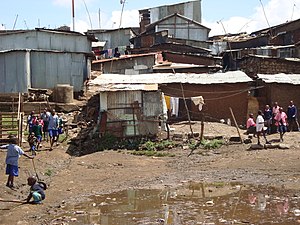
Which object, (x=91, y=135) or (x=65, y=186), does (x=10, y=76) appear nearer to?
(x=91, y=135)

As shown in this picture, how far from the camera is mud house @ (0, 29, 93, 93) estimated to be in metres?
26.0

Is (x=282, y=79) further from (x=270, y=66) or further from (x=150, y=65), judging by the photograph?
(x=150, y=65)

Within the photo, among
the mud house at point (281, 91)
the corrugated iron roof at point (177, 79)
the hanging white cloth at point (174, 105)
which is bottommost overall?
the hanging white cloth at point (174, 105)

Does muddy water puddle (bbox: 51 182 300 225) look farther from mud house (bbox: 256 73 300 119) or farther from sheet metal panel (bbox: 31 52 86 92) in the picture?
sheet metal panel (bbox: 31 52 86 92)

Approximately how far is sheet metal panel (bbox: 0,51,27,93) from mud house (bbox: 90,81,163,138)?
21.7ft

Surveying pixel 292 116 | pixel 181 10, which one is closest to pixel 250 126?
pixel 292 116

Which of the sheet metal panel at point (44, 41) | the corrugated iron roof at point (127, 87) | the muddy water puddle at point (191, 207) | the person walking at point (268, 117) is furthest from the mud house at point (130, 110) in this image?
the sheet metal panel at point (44, 41)

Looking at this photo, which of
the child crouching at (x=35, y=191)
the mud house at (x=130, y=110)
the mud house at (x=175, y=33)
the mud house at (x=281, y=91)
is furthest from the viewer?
the mud house at (x=175, y=33)

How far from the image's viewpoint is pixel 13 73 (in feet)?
85.4

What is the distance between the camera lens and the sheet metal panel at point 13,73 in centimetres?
2594

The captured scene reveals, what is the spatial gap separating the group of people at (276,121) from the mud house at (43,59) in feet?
37.1

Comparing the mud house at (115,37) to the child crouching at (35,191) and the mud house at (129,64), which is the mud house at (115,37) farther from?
the child crouching at (35,191)

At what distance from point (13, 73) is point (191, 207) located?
17660 mm

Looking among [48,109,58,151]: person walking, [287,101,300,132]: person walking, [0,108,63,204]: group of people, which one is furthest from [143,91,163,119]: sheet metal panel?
[287,101,300,132]: person walking
